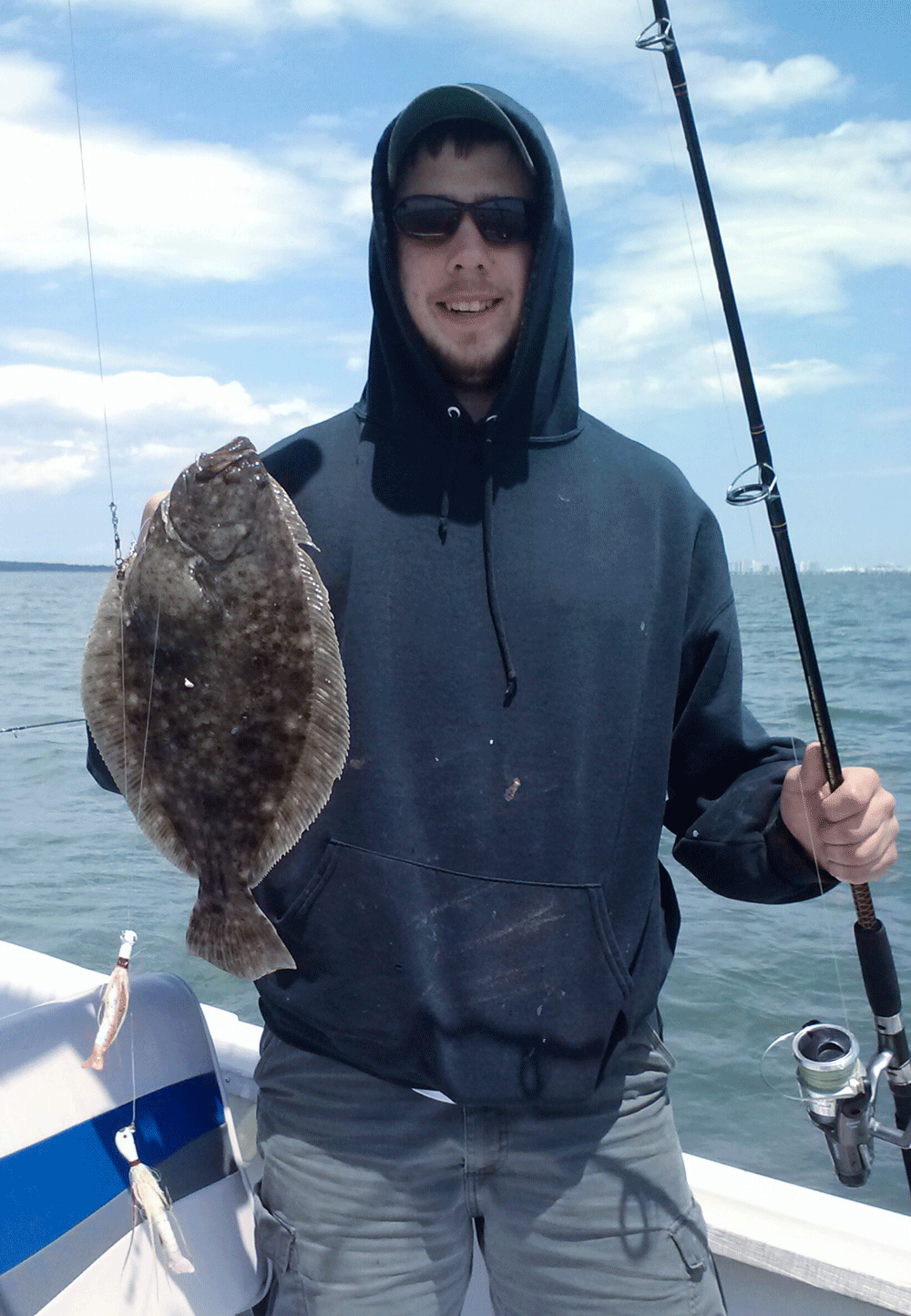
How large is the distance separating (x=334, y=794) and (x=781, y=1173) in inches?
158

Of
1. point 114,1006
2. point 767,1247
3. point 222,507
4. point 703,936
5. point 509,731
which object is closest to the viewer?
point 222,507

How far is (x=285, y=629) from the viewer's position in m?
1.82

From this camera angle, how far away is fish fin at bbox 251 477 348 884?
1.83 m

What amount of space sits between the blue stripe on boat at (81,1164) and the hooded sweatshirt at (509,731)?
526 mm

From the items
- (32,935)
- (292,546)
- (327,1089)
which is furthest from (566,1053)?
(32,935)

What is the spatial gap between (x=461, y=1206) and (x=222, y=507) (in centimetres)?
136

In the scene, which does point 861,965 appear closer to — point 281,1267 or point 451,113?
point 281,1267

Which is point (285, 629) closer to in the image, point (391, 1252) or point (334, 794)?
point (334, 794)

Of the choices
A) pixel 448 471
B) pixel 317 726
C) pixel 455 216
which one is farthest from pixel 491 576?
pixel 455 216

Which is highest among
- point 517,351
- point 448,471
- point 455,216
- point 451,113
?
point 451,113

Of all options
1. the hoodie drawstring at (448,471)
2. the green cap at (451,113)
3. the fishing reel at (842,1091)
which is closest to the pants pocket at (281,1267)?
the fishing reel at (842,1091)

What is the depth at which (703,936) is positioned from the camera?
736cm

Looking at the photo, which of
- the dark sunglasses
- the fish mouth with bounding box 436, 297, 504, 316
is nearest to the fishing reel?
the fish mouth with bounding box 436, 297, 504, 316

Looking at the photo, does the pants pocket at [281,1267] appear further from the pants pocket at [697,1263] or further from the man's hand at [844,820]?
the man's hand at [844,820]
